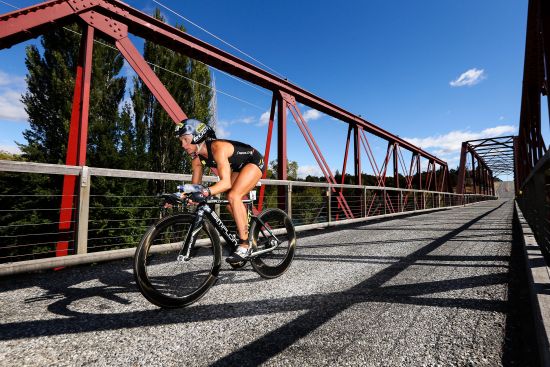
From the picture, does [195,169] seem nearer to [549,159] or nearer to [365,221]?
[549,159]

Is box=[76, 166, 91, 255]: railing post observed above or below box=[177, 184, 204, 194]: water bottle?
below

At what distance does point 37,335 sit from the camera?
5.33 ft

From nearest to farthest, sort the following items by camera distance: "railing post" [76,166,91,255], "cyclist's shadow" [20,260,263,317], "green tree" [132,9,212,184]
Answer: "cyclist's shadow" [20,260,263,317] < "railing post" [76,166,91,255] < "green tree" [132,9,212,184]

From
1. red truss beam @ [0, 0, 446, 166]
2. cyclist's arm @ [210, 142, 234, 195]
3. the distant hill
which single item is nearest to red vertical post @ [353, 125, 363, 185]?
red truss beam @ [0, 0, 446, 166]

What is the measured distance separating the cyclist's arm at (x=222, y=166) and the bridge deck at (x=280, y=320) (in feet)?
2.81

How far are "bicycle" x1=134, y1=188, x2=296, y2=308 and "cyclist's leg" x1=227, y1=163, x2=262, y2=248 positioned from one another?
9 centimetres

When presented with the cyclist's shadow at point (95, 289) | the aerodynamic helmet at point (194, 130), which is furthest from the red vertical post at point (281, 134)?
the aerodynamic helmet at point (194, 130)

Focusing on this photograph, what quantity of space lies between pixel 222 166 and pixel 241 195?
1.35 feet

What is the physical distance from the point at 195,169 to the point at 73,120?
11.5ft

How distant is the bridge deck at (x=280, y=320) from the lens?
4.59 feet

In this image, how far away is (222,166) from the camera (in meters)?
2.38

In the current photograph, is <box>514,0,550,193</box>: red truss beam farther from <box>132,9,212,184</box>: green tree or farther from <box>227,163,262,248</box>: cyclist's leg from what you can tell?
<box>132,9,212,184</box>: green tree

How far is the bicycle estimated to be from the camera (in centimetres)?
199

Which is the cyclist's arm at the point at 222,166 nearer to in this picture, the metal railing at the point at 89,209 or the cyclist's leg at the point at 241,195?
the cyclist's leg at the point at 241,195
